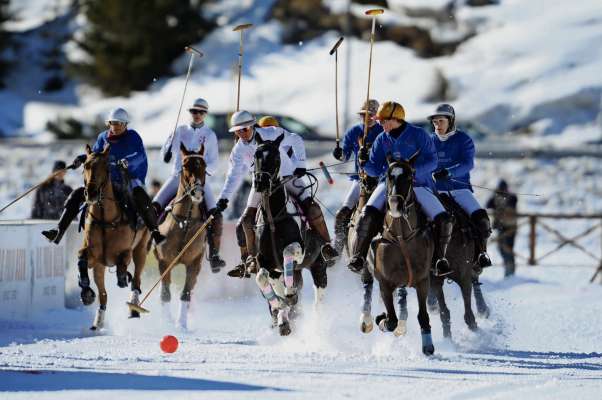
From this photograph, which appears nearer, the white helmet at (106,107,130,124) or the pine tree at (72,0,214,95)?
the white helmet at (106,107,130,124)

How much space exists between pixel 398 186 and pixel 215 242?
5.29 metres

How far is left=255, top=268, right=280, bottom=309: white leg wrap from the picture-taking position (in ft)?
47.9

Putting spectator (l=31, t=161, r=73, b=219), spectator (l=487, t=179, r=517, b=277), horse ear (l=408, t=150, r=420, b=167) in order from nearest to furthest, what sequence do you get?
1. horse ear (l=408, t=150, r=420, b=167)
2. spectator (l=31, t=161, r=73, b=219)
3. spectator (l=487, t=179, r=517, b=277)

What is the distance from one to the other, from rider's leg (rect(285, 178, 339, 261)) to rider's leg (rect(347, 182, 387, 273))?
1499mm

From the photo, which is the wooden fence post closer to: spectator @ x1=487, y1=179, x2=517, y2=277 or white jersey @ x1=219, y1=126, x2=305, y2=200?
spectator @ x1=487, y1=179, x2=517, y2=277

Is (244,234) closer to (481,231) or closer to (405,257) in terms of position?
(405,257)

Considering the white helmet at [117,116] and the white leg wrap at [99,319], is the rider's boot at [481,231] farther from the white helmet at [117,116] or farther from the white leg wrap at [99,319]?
the white leg wrap at [99,319]

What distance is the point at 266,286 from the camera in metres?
14.8

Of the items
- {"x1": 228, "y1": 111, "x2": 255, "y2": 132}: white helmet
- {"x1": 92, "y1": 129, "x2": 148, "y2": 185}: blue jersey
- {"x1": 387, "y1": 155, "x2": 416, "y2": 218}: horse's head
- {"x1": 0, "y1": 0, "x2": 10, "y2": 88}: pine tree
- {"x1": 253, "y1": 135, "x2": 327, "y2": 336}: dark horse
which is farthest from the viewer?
{"x1": 0, "y1": 0, "x2": 10, "y2": 88}: pine tree

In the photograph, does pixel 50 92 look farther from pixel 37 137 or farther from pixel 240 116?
pixel 240 116

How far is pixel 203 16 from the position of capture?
7250 centimetres

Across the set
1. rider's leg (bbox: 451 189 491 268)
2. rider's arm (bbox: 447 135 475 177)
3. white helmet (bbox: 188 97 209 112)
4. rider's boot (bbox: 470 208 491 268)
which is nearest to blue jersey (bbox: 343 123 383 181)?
rider's arm (bbox: 447 135 475 177)

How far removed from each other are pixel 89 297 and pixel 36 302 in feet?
9.60

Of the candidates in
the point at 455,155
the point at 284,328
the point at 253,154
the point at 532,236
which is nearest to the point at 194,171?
the point at 253,154
